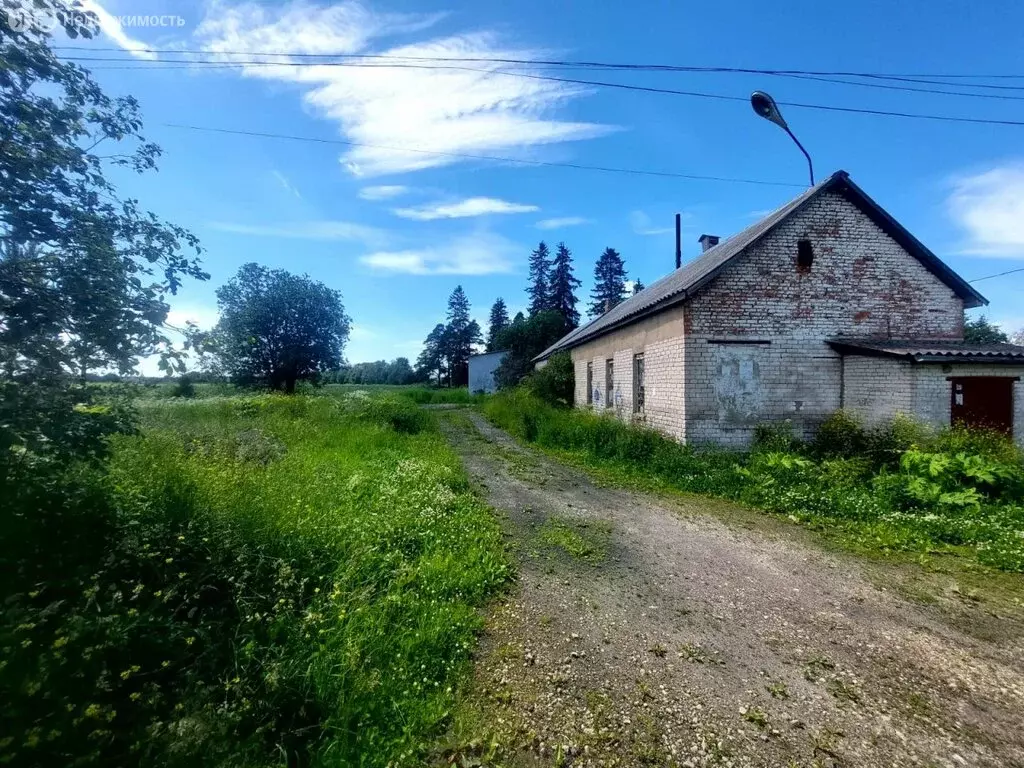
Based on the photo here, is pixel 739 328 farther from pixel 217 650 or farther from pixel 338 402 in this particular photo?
pixel 338 402

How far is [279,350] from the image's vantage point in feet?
102

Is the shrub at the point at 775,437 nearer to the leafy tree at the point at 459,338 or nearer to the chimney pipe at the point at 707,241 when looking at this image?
the chimney pipe at the point at 707,241

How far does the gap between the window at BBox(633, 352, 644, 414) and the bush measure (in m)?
6.94

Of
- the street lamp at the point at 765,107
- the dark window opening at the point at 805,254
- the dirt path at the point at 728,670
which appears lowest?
the dirt path at the point at 728,670

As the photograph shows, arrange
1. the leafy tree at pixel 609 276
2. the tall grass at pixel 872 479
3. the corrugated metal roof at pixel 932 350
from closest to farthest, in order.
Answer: the tall grass at pixel 872 479 < the corrugated metal roof at pixel 932 350 < the leafy tree at pixel 609 276

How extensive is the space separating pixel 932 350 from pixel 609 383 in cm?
807

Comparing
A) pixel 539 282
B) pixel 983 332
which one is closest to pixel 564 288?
pixel 539 282

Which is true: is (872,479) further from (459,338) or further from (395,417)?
(459,338)

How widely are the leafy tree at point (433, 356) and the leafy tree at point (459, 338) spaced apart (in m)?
0.75

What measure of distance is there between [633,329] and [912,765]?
36.1 ft

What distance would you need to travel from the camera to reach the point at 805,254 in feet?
32.2

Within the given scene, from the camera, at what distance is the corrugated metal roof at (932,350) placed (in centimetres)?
813

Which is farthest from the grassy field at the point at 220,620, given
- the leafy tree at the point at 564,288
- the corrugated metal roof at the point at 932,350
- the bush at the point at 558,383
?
the leafy tree at the point at 564,288

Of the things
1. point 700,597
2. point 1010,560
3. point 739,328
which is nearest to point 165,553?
point 700,597
